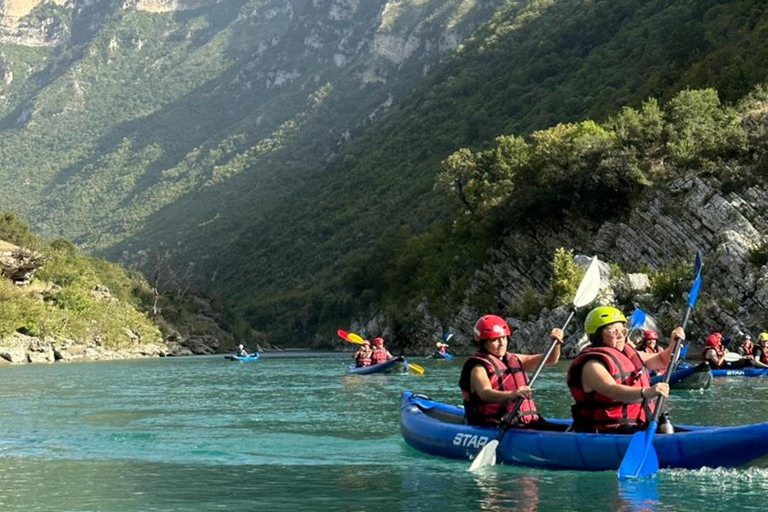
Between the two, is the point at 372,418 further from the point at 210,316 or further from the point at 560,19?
the point at 560,19

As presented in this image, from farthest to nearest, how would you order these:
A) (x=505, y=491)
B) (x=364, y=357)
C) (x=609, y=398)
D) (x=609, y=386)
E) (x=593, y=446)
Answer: (x=364, y=357)
(x=593, y=446)
(x=609, y=398)
(x=505, y=491)
(x=609, y=386)

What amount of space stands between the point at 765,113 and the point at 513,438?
4719cm

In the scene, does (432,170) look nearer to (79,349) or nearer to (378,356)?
(79,349)

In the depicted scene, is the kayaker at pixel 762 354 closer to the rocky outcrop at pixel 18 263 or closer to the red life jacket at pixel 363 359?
the red life jacket at pixel 363 359

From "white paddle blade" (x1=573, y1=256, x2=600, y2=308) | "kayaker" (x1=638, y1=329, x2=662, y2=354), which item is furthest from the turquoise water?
"white paddle blade" (x1=573, y1=256, x2=600, y2=308)

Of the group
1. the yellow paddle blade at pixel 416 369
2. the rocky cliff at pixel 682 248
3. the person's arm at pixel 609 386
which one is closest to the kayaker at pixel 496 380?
the person's arm at pixel 609 386

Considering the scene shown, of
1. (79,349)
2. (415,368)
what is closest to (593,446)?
(415,368)

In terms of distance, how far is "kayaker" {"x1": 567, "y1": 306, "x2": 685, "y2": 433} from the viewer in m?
12.5

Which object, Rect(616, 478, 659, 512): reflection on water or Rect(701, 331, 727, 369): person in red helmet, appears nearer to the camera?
Rect(616, 478, 659, 512): reflection on water

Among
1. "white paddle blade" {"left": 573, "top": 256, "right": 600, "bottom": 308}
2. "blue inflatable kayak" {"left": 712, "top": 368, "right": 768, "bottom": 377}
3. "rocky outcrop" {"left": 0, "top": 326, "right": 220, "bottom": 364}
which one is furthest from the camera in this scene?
"rocky outcrop" {"left": 0, "top": 326, "right": 220, "bottom": 364}

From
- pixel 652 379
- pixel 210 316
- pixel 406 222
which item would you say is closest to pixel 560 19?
pixel 406 222

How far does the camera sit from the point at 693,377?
27516 millimetres

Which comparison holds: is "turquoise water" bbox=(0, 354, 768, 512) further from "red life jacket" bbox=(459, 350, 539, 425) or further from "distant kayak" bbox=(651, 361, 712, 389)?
"red life jacket" bbox=(459, 350, 539, 425)

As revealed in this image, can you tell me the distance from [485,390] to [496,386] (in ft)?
0.59
